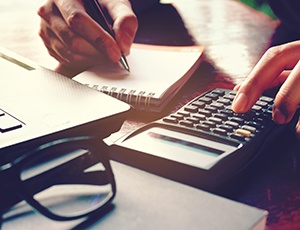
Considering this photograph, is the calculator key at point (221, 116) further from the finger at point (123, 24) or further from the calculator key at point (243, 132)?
the finger at point (123, 24)

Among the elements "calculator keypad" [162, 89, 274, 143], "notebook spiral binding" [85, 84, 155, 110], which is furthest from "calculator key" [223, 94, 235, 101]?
"notebook spiral binding" [85, 84, 155, 110]

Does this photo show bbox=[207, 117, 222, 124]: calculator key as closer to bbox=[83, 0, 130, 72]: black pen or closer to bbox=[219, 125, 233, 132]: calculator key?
bbox=[219, 125, 233, 132]: calculator key

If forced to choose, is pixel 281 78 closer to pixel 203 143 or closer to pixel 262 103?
pixel 262 103

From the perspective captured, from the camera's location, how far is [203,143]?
493mm

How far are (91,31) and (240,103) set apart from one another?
1.06 ft

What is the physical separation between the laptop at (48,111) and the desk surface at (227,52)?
0.22 feet

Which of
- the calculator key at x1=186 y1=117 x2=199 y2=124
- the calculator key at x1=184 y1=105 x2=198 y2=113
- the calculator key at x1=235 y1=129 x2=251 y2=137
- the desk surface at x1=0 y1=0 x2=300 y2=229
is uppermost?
the calculator key at x1=186 y1=117 x2=199 y2=124

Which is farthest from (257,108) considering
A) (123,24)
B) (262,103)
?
(123,24)

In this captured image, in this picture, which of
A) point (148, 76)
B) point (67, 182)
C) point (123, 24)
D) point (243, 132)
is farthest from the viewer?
point (123, 24)

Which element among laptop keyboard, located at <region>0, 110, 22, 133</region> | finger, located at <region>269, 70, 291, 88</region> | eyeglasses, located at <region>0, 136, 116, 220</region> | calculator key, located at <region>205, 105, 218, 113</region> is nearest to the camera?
eyeglasses, located at <region>0, 136, 116, 220</region>

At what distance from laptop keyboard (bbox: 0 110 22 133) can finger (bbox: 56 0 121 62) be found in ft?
0.97

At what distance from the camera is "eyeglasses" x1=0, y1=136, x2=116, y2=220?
35 centimetres

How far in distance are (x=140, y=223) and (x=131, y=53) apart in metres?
0.54

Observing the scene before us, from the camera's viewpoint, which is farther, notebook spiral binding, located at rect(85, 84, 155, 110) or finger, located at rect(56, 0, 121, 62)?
finger, located at rect(56, 0, 121, 62)
